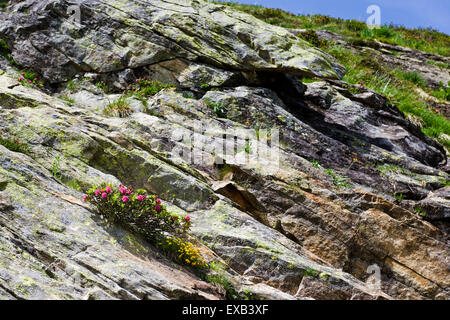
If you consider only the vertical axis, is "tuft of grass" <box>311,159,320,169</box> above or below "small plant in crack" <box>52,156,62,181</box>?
above

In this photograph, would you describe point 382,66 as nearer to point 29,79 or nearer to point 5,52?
point 29,79

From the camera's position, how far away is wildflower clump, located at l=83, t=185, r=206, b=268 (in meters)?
7.20

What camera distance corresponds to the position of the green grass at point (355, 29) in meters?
27.2

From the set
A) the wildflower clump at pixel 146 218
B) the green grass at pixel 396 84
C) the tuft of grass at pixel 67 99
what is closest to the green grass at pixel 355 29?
the green grass at pixel 396 84

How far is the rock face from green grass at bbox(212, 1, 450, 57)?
13.8m

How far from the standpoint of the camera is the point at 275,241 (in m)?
8.10

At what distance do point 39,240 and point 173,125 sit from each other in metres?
5.49

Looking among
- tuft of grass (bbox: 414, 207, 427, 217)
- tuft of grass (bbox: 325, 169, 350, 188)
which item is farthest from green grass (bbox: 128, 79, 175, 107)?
tuft of grass (bbox: 414, 207, 427, 217)

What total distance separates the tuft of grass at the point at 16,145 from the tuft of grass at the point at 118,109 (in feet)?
10.5

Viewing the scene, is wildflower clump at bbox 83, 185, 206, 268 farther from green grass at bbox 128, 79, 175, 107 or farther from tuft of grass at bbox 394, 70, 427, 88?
tuft of grass at bbox 394, 70, 427, 88

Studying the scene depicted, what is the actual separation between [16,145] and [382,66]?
806 inches

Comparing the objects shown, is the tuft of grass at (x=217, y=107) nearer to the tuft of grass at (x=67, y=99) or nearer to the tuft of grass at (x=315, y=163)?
the tuft of grass at (x=315, y=163)

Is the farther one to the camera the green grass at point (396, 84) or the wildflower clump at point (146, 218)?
the green grass at point (396, 84)
